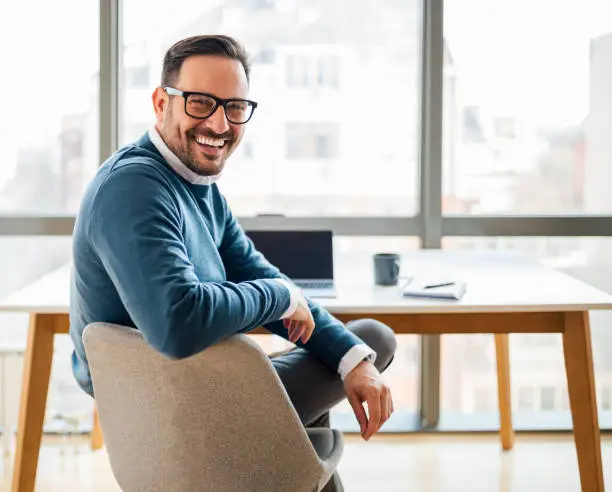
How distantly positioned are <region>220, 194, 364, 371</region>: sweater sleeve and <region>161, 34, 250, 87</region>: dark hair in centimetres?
44

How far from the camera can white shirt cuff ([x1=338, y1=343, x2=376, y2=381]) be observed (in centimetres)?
180

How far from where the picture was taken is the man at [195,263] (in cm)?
140

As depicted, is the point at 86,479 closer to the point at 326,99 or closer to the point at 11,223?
the point at 11,223

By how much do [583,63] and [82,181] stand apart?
1844mm

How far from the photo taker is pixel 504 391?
2.94 meters

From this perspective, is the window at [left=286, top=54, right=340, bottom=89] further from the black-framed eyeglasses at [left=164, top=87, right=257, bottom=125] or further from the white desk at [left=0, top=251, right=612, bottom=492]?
the black-framed eyeglasses at [left=164, top=87, right=257, bottom=125]

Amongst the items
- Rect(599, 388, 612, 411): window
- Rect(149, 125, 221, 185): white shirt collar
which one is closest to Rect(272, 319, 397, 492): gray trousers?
Rect(149, 125, 221, 185): white shirt collar

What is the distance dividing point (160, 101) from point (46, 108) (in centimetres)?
149

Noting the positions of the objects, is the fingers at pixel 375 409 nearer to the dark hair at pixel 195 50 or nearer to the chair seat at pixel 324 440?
the chair seat at pixel 324 440

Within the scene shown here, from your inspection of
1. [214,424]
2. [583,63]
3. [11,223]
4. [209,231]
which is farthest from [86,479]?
[583,63]

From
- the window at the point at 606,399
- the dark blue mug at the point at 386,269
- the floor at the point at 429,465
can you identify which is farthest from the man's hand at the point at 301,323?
the window at the point at 606,399

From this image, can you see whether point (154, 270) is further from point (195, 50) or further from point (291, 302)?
point (195, 50)

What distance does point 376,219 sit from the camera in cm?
311

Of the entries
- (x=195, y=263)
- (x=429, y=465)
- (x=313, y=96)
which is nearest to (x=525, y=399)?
(x=429, y=465)
